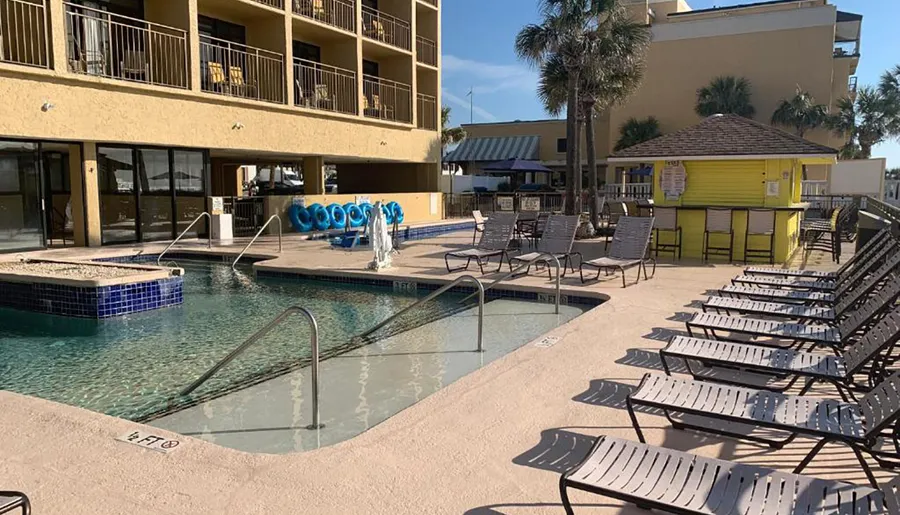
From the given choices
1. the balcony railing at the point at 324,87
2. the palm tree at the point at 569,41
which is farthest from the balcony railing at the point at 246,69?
the palm tree at the point at 569,41

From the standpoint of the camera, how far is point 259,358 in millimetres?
7223

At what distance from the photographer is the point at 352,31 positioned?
23219mm

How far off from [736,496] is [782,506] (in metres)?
0.17

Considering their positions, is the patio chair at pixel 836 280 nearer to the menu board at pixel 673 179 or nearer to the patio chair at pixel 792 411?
the patio chair at pixel 792 411

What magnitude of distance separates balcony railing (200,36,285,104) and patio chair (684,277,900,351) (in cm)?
1584

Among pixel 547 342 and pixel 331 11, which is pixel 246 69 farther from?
pixel 547 342

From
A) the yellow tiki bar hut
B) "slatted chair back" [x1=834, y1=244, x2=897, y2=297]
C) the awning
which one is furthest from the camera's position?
the awning

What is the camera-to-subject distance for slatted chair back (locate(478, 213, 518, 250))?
1268cm

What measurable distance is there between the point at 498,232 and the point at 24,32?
10.8 meters

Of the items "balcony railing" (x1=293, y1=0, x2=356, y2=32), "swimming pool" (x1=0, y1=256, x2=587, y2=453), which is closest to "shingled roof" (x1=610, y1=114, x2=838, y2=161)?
"swimming pool" (x1=0, y1=256, x2=587, y2=453)

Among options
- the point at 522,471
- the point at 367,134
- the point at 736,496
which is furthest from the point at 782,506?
the point at 367,134

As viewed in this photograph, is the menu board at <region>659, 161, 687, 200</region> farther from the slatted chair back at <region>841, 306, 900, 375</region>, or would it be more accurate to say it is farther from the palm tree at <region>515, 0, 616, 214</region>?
the slatted chair back at <region>841, 306, 900, 375</region>

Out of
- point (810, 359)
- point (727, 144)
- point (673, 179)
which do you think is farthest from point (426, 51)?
point (810, 359)

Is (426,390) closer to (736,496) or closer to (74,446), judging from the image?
(74,446)
